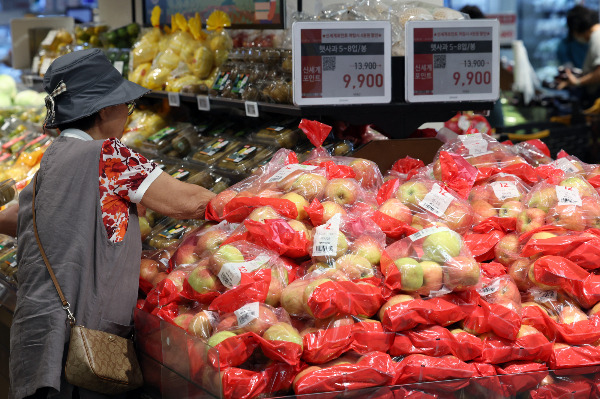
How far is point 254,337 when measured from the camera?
6.64 ft

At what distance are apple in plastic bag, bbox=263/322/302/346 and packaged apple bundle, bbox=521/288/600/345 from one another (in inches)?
27.8

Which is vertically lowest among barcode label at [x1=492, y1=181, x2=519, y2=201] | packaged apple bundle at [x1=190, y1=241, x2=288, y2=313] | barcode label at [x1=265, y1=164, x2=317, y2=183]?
packaged apple bundle at [x1=190, y1=241, x2=288, y2=313]

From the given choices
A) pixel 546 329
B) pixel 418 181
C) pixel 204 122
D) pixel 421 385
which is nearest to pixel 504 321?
pixel 546 329

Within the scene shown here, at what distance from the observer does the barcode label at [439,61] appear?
10.6 ft

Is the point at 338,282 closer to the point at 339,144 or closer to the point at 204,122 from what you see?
the point at 339,144

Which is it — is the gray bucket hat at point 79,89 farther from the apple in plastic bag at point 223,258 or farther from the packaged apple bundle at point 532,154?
the packaged apple bundle at point 532,154

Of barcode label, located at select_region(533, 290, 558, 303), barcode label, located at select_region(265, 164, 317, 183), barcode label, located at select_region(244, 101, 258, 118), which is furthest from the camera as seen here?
barcode label, located at select_region(244, 101, 258, 118)

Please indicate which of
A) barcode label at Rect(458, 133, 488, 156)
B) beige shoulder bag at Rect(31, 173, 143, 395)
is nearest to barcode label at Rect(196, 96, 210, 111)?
barcode label at Rect(458, 133, 488, 156)

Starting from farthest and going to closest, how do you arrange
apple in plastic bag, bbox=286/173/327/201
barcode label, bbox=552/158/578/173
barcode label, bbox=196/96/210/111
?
barcode label, bbox=196/96/210/111, barcode label, bbox=552/158/578/173, apple in plastic bag, bbox=286/173/327/201

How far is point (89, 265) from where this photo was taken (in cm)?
238

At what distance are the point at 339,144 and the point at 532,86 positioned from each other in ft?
19.6

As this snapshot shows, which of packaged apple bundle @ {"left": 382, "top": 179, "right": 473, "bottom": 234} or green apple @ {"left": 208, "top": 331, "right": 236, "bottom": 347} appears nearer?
green apple @ {"left": 208, "top": 331, "right": 236, "bottom": 347}

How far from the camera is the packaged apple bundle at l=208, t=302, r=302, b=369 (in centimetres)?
197

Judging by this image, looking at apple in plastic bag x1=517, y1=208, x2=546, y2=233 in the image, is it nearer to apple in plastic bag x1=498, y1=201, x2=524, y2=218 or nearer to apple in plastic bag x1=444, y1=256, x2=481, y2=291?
apple in plastic bag x1=498, y1=201, x2=524, y2=218
